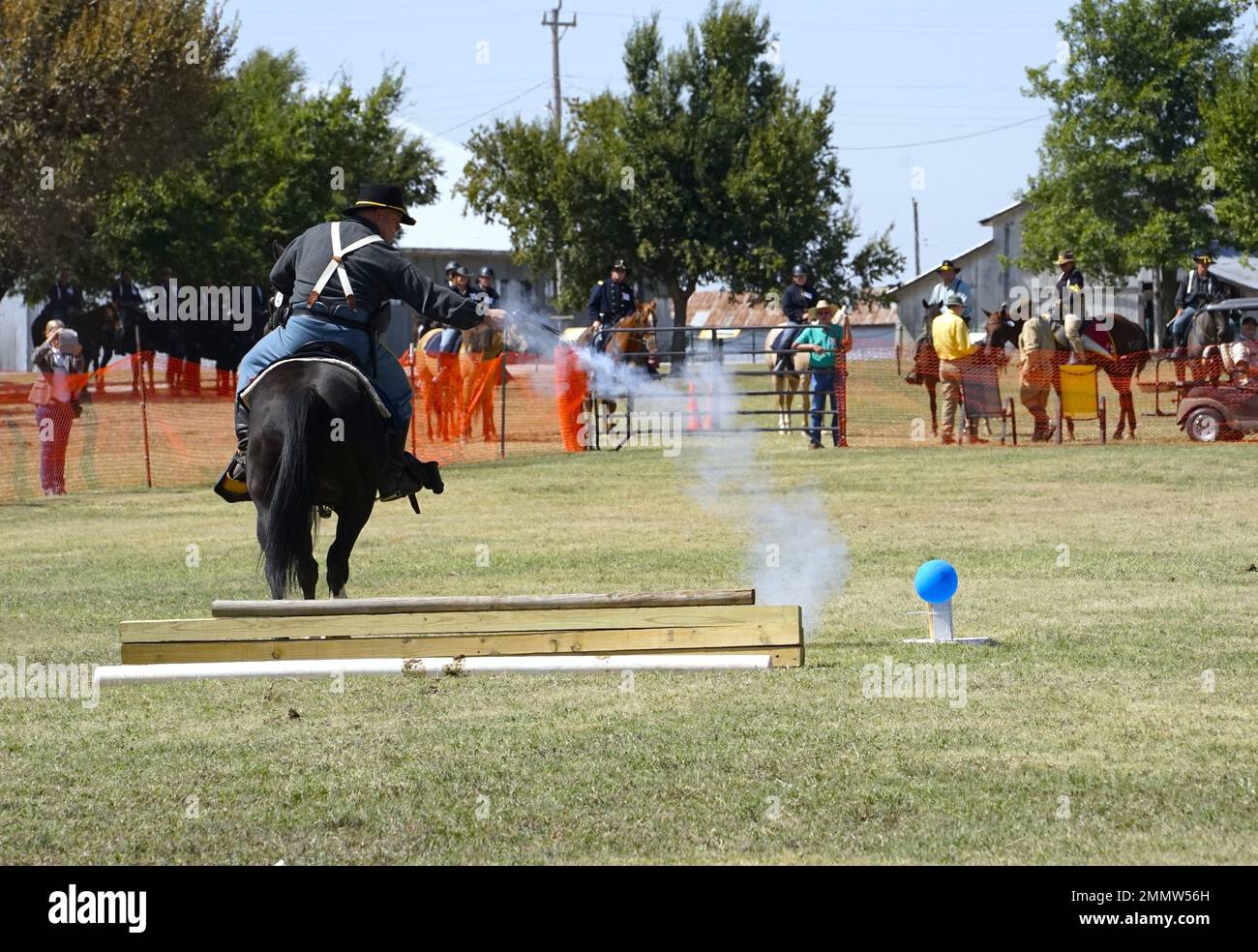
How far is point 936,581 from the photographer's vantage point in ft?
30.0

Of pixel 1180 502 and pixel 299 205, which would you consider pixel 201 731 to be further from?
pixel 299 205

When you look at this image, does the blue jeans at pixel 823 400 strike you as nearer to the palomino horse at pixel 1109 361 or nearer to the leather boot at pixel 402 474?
the palomino horse at pixel 1109 361

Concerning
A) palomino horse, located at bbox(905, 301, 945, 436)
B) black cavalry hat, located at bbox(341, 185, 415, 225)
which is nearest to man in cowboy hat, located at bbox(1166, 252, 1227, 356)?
palomino horse, located at bbox(905, 301, 945, 436)

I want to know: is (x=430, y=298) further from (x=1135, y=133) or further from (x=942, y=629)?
(x=1135, y=133)

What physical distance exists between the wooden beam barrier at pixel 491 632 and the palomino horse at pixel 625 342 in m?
16.8

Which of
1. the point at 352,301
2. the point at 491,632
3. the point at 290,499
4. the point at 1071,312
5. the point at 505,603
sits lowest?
the point at 491,632

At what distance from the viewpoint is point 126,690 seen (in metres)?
8.63

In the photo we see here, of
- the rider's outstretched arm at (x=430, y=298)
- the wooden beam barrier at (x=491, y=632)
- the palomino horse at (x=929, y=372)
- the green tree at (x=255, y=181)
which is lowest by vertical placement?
the wooden beam barrier at (x=491, y=632)

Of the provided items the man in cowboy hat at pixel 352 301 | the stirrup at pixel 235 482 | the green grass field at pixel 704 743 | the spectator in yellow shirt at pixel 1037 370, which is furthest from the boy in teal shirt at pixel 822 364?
the stirrup at pixel 235 482

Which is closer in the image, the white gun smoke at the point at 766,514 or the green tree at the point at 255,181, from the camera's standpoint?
the white gun smoke at the point at 766,514

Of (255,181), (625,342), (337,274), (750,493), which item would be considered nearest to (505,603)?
(337,274)

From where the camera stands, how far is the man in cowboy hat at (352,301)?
10.3 m

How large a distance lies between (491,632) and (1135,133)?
61.9 meters

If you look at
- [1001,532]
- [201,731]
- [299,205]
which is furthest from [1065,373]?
[299,205]
